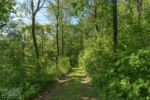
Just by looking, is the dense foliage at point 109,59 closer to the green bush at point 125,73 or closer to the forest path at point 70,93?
the green bush at point 125,73

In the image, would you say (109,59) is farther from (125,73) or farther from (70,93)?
(70,93)

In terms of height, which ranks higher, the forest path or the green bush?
the green bush

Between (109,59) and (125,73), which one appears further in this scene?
(109,59)

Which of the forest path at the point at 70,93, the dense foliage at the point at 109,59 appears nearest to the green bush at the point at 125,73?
the dense foliage at the point at 109,59

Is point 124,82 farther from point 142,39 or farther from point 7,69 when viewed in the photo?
point 7,69

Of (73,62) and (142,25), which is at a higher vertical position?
(142,25)

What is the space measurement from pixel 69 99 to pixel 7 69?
3553 millimetres

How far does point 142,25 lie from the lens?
161 inches

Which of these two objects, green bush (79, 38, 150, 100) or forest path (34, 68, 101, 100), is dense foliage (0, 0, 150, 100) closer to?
green bush (79, 38, 150, 100)

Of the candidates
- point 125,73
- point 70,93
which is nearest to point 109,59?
point 125,73

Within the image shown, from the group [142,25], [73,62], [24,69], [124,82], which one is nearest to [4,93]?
[24,69]

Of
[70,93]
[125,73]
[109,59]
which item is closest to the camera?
[125,73]

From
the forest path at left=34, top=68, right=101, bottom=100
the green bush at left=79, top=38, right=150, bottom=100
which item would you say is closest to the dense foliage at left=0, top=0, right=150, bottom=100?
the green bush at left=79, top=38, right=150, bottom=100

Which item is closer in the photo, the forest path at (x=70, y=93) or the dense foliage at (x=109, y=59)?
the dense foliage at (x=109, y=59)
